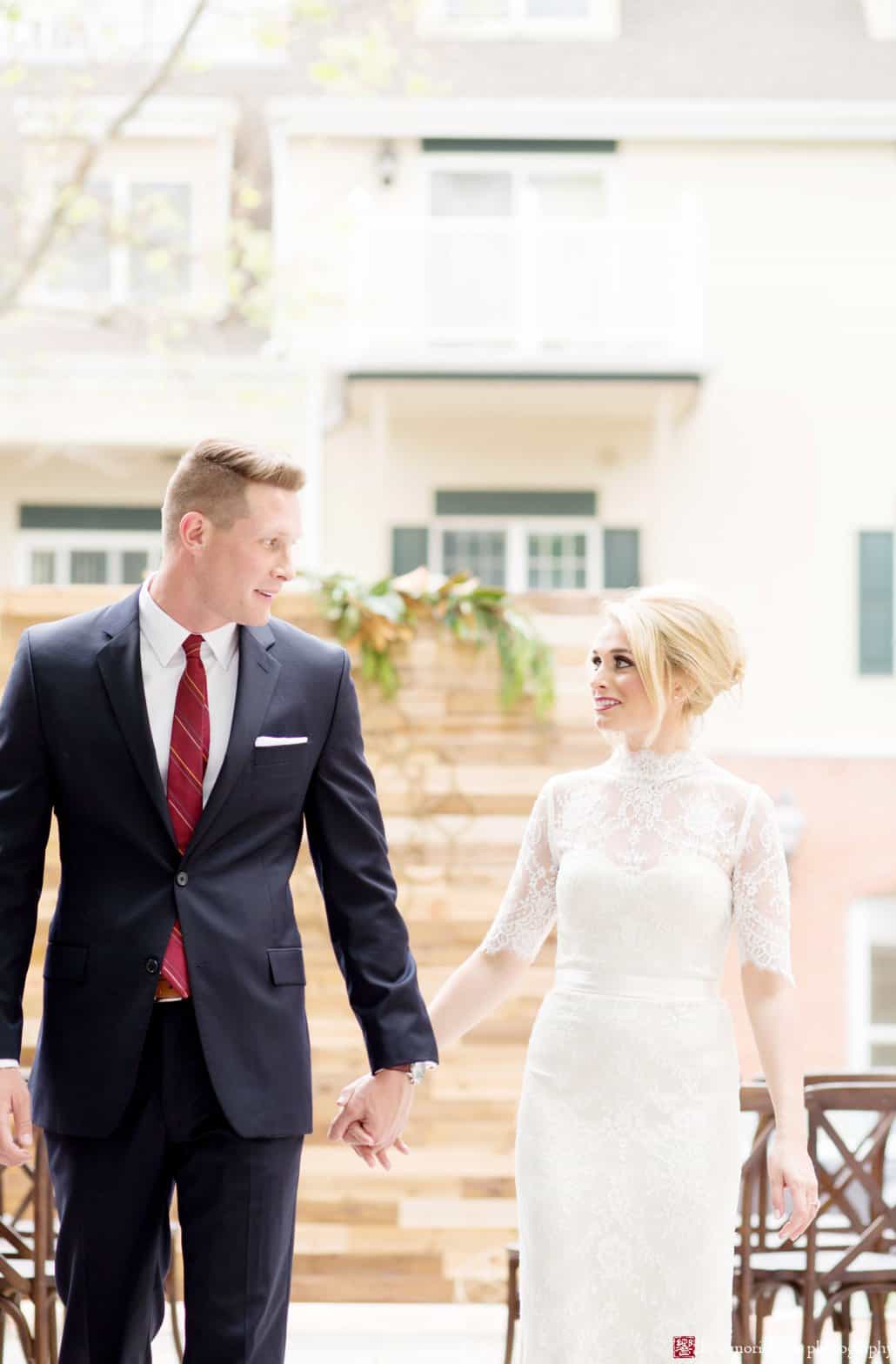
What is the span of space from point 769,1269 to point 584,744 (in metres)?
1.77

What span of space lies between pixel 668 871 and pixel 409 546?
941cm

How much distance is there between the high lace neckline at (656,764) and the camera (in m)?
2.80

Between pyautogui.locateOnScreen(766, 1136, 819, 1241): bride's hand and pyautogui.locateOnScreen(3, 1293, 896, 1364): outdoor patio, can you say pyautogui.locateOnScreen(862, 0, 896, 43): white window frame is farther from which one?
pyautogui.locateOnScreen(766, 1136, 819, 1241): bride's hand

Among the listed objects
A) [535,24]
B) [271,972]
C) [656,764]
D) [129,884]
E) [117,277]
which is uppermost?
[535,24]

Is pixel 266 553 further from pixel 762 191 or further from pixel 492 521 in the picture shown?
pixel 762 191

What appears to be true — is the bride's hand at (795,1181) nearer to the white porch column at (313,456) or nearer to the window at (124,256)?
the white porch column at (313,456)

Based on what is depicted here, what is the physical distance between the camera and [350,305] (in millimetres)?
11352

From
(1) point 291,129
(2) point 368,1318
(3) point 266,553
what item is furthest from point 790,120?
(3) point 266,553

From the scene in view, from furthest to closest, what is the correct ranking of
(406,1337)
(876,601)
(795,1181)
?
(876,601) → (406,1337) → (795,1181)

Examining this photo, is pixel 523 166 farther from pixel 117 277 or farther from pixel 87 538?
pixel 87 538

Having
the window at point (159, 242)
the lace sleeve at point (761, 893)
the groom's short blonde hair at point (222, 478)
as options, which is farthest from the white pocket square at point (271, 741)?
the window at point (159, 242)

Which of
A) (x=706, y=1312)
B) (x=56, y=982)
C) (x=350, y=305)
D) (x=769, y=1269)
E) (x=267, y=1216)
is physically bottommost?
(x=769, y=1269)

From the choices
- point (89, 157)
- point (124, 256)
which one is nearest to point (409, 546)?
point (124, 256)

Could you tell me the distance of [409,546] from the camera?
12.0 m
